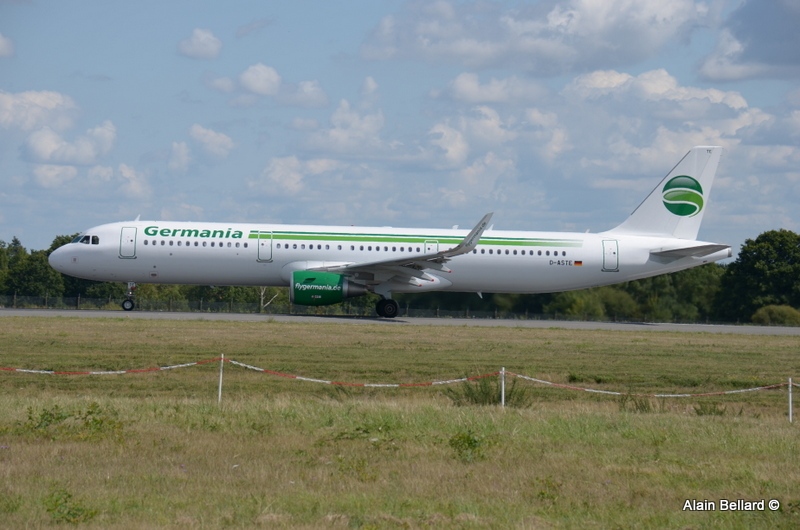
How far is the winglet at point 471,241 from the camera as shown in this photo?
115 ft

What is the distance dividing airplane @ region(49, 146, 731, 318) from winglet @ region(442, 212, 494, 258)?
5 centimetres

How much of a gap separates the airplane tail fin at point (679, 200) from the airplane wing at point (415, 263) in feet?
28.9

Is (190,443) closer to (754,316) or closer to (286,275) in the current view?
(286,275)

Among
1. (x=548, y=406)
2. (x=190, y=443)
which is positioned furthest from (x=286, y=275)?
(x=190, y=443)

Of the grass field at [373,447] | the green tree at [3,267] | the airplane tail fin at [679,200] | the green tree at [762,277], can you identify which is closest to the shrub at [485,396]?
the grass field at [373,447]

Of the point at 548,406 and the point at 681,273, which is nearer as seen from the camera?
the point at 548,406

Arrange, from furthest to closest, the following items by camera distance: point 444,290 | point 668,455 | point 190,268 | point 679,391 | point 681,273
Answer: point 681,273 → point 444,290 → point 190,268 → point 679,391 → point 668,455

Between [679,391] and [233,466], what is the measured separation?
38.7 feet

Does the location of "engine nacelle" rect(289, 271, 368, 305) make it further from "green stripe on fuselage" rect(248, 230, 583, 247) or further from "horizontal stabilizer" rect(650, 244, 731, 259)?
"horizontal stabilizer" rect(650, 244, 731, 259)

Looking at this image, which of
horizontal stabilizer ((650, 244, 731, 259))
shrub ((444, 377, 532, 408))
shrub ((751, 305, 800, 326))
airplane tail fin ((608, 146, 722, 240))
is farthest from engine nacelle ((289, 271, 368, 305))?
shrub ((751, 305, 800, 326))

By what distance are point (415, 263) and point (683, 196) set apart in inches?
502

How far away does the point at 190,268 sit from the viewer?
37.9m

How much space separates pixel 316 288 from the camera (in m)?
36.9

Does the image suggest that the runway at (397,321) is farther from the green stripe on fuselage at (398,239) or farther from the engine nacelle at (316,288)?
the green stripe on fuselage at (398,239)
